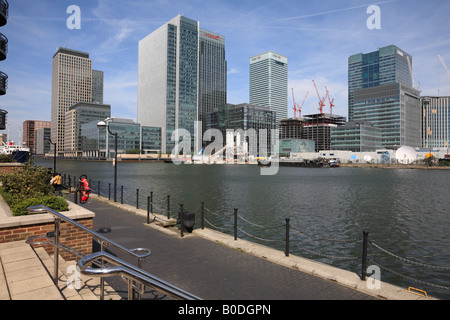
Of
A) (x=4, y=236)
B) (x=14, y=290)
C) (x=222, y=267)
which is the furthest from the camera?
(x=222, y=267)

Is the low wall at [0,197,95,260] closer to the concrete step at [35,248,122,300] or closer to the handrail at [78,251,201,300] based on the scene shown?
the concrete step at [35,248,122,300]

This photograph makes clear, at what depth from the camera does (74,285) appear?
20.3ft

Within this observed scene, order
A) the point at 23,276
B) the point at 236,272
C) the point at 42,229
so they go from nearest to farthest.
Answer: the point at 23,276, the point at 42,229, the point at 236,272

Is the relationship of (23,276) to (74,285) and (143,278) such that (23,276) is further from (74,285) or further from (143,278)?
(143,278)

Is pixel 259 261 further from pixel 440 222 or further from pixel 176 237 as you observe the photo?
pixel 440 222

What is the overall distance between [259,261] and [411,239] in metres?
12.9

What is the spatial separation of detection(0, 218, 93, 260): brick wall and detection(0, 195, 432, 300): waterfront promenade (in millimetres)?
1641

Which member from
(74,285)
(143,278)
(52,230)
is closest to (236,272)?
(74,285)

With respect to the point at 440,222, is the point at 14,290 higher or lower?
higher

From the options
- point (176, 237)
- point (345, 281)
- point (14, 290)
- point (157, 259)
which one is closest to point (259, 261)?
point (345, 281)

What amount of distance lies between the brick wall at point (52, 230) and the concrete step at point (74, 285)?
2.40 feet

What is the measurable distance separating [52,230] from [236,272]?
18.2 ft

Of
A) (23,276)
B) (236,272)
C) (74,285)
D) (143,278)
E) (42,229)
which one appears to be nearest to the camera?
(143,278)
